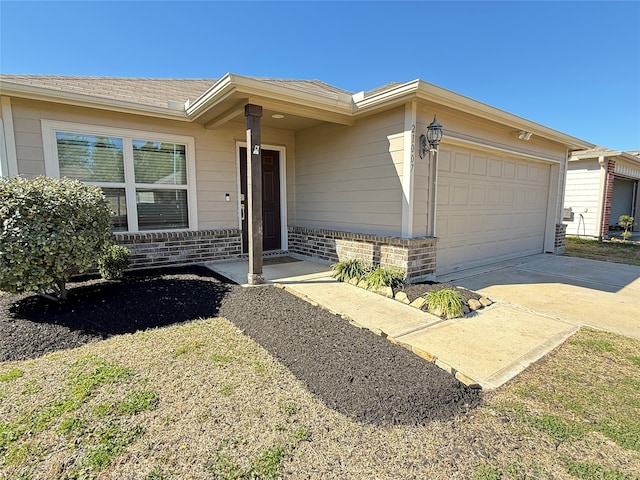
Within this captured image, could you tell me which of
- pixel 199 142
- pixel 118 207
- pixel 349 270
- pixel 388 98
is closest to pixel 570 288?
pixel 349 270

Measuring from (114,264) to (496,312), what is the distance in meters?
5.39

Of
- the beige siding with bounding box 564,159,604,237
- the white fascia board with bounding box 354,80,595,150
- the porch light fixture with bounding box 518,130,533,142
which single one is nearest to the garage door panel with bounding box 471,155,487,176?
the white fascia board with bounding box 354,80,595,150

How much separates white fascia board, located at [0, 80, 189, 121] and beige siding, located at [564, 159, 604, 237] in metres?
13.1

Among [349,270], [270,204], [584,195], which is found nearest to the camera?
[349,270]

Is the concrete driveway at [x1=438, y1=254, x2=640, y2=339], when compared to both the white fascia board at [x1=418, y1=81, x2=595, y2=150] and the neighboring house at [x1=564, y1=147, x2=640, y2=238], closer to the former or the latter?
the white fascia board at [x1=418, y1=81, x2=595, y2=150]

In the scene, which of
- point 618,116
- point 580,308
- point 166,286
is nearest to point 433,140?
point 580,308

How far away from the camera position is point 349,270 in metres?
5.27

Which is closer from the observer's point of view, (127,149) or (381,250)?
(381,250)

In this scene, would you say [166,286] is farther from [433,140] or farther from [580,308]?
[580,308]

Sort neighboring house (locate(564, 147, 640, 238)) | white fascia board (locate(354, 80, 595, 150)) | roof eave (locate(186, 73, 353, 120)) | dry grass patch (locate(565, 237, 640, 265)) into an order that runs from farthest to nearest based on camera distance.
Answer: neighboring house (locate(564, 147, 640, 238)) < dry grass patch (locate(565, 237, 640, 265)) < white fascia board (locate(354, 80, 595, 150)) < roof eave (locate(186, 73, 353, 120))

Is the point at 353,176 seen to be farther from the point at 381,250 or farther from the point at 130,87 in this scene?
the point at 130,87

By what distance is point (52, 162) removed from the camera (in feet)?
16.3

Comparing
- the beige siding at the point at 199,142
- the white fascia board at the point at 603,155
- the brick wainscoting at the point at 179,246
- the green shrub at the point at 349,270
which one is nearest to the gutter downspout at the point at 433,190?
the green shrub at the point at 349,270

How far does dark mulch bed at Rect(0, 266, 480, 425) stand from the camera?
218cm
